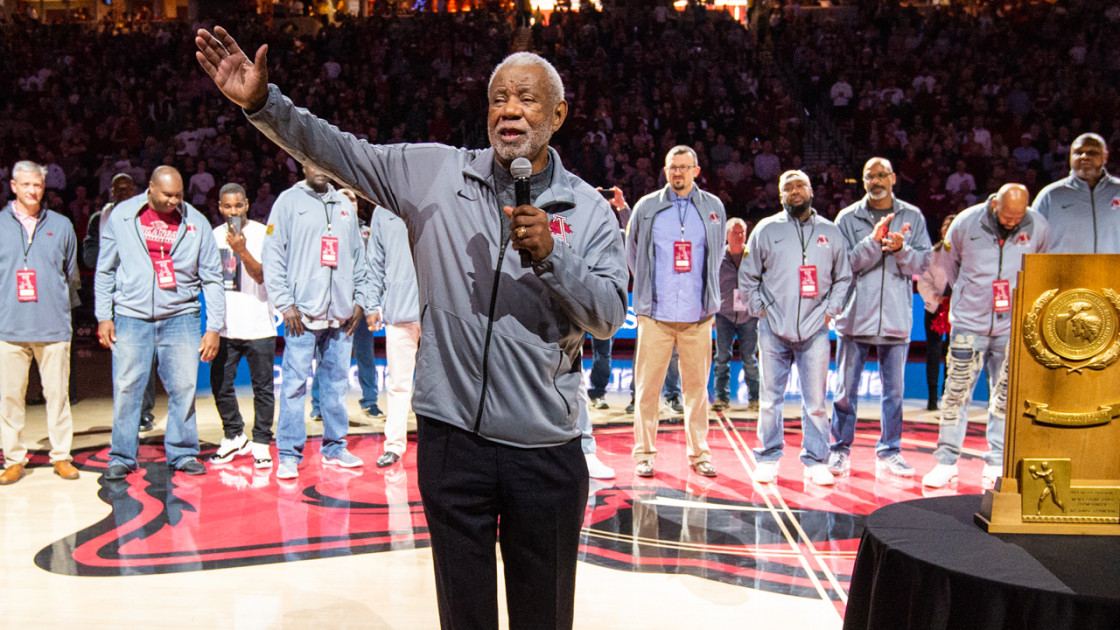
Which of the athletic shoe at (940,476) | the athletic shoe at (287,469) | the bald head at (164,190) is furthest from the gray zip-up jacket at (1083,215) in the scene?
the bald head at (164,190)

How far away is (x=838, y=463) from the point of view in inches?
229

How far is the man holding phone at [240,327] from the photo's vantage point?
19.7ft

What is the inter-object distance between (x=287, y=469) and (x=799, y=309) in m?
3.35

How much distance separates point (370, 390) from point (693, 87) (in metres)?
8.28

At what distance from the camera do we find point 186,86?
15633 millimetres

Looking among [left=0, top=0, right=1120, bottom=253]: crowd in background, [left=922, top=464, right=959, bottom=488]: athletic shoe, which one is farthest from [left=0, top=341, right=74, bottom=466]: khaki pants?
[left=0, top=0, right=1120, bottom=253]: crowd in background

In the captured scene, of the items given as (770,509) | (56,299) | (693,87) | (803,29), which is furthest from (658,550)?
(803,29)

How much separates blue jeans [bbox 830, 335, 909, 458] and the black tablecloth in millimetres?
3529

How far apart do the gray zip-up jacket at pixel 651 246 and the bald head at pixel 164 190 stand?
2.87 m

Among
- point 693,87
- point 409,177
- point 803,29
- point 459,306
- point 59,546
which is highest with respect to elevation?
point 803,29

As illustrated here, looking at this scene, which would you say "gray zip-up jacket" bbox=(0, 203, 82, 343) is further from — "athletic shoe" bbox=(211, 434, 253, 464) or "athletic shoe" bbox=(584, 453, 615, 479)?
"athletic shoe" bbox=(584, 453, 615, 479)

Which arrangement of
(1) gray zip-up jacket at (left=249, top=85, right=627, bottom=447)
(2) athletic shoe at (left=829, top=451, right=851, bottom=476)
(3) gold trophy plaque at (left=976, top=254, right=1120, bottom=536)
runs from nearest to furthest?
(1) gray zip-up jacket at (left=249, top=85, right=627, bottom=447) < (3) gold trophy plaque at (left=976, top=254, right=1120, bottom=536) < (2) athletic shoe at (left=829, top=451, right=851, bottom=476)

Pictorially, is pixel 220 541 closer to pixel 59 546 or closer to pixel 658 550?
pixel 59 546

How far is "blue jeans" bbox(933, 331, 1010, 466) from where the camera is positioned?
5.42 meters
